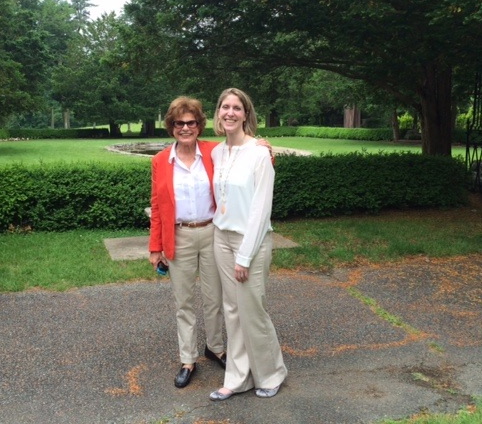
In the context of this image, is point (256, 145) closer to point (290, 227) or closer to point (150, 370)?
point (150, 370)

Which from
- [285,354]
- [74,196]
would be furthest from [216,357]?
[74,196]

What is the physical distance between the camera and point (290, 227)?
8.60 metres

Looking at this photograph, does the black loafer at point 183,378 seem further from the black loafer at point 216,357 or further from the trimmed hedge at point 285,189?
the trimmed hedge at point 285,189

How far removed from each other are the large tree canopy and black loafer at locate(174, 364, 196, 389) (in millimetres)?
4608

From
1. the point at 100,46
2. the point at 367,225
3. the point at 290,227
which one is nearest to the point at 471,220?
the point at 367,225

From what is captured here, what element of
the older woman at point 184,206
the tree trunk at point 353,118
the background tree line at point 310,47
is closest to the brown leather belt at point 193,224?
→ the older woman at point 184,206

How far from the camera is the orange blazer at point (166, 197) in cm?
334

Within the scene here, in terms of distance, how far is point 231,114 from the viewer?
3137 mm

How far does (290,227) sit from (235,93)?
5.58 m

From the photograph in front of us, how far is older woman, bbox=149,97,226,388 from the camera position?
3.35 meters

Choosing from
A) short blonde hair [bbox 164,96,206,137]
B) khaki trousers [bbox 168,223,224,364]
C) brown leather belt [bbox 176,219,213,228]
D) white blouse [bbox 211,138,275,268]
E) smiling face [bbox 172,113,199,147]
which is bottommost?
khaki trousers [bbox 168,223,224,364]

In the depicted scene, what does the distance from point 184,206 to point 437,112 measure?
9.61 metres

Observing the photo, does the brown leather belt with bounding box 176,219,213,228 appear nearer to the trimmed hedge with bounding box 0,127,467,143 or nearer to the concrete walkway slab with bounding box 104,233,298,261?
the concrete walkway slab with bounding box 104,233,298,261

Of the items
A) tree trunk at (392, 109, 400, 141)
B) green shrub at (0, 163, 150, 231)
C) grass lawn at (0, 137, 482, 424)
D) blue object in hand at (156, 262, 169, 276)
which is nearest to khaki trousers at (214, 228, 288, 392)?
blue object in hand at (156, 262, 169, 276)
